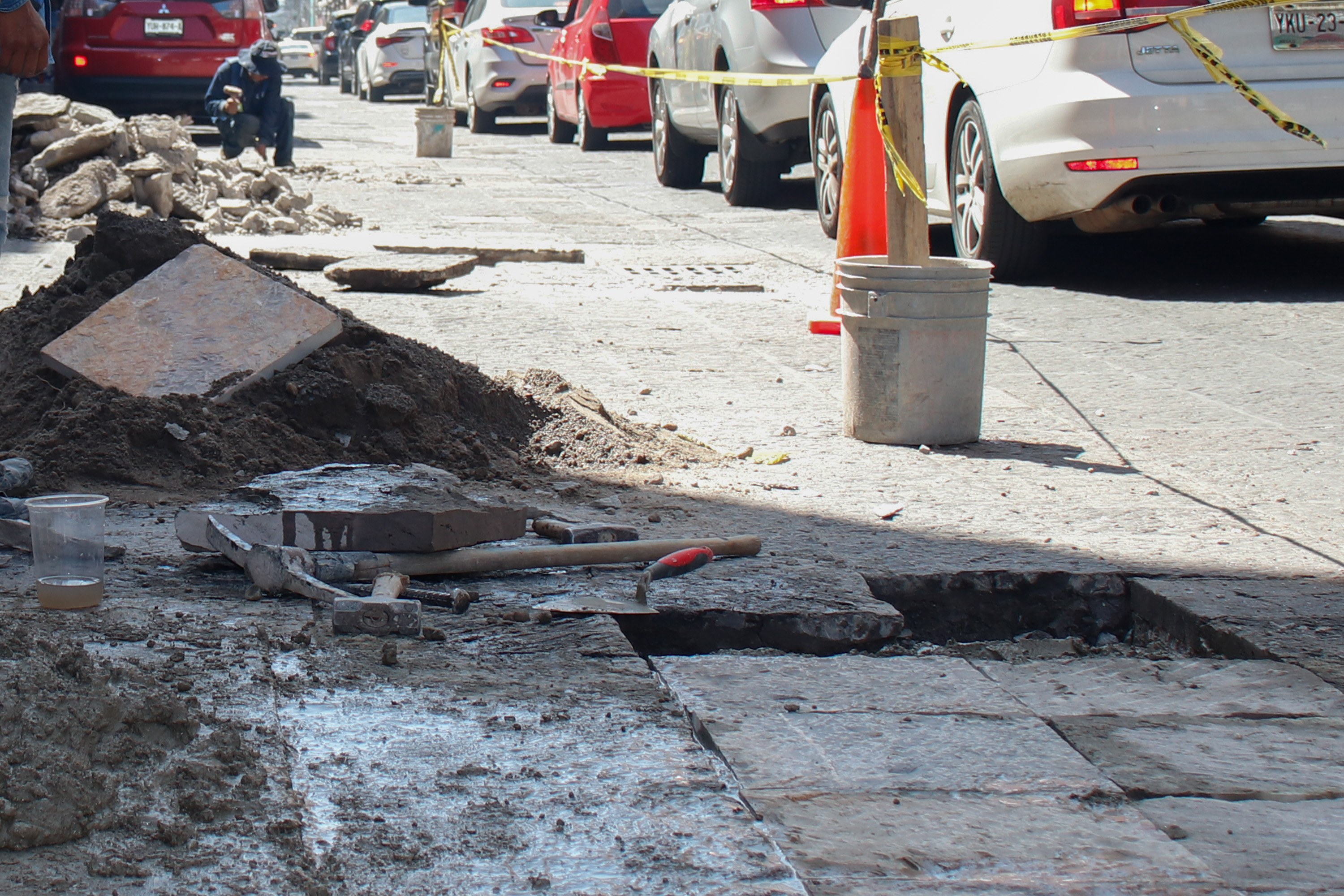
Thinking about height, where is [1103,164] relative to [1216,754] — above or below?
above

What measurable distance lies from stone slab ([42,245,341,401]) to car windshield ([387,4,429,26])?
89.7ft

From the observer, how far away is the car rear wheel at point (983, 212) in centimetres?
743

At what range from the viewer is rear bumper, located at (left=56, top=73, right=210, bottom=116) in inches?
624

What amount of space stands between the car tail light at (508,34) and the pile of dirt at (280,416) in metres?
15.2

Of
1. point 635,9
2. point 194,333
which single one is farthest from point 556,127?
point 194,333

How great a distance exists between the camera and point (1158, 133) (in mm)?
6602

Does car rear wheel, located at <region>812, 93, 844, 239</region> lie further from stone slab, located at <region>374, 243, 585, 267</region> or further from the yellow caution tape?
stone slab, located at <region>374, 243, 585, 267</region>

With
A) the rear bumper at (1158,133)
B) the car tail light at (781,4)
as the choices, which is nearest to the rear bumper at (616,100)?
the car tail light at (781,4)

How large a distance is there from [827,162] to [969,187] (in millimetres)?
1553

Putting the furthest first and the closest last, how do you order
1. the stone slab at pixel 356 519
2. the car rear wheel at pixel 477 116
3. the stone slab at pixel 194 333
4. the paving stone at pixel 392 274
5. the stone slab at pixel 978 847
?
the car rear wheel at pixel 477 116, the paving stone at pixel 392 274, the stone slab at pixel 194 333, the stone slab at pixel 356 519, the stone slab at pixel 978 847

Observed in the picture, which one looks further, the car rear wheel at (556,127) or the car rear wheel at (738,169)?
the car rear wheel at (556,127)

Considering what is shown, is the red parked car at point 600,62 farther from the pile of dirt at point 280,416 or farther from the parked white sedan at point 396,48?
the parked white sedan at point 396,48

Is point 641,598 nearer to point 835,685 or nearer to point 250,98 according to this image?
point 835,685

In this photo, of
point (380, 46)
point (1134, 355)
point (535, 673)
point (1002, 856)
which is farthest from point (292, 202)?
point (380, 46)
